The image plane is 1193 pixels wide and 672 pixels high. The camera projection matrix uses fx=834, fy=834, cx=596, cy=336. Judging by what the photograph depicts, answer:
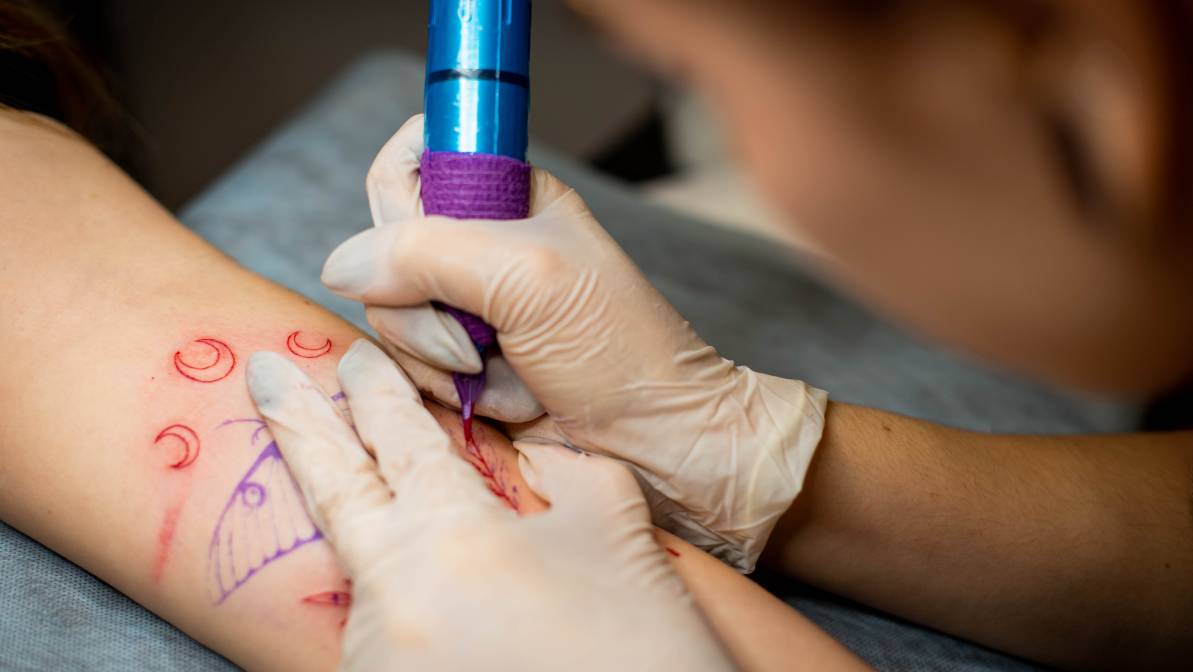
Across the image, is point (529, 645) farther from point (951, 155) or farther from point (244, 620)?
point (951, 155)

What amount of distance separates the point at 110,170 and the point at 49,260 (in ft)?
0.81

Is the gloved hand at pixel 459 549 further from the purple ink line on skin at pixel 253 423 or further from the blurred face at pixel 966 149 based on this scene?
the blurred face at pixel 966 149

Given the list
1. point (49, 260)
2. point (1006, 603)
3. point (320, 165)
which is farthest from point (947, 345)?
point (320, 165)

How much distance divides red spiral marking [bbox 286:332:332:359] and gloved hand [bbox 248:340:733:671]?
0.23 feet

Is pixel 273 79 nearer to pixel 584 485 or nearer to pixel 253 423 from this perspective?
pixel 253 423

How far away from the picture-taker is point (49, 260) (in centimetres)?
125

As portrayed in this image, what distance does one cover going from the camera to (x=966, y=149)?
45cm

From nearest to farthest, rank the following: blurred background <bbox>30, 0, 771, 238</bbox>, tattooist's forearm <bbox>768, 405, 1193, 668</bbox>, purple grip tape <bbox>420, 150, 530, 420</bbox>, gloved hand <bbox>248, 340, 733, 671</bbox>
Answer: gloved hand <bbox>248, 340, 733, 671</bbox>, purple grip tape <bbox>420, 150, 530, 420</bbox>, tattooist's forearm <bbox>768, 405, 1193, 668</bbox>, blurred background <bbox>30, 0, 771, 238</bbox>

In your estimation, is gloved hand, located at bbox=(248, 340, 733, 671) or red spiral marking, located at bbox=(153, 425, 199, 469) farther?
red spiral marking, located at bbox=(153, 425, 199, 469)

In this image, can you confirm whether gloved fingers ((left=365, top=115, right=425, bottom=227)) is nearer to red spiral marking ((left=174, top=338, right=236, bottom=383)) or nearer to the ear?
red spiral marking ((left=174, top=338, right=236, bottom=383))

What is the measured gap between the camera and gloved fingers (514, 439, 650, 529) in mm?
1111

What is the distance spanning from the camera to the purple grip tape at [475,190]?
106 cm

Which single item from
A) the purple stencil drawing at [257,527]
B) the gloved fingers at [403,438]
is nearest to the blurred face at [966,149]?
the gloved fingers at [403,438]

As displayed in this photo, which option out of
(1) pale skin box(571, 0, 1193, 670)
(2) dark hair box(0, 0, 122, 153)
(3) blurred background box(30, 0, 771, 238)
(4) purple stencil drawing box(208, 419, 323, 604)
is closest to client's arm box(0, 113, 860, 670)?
(4) purple stencil drawing box(208, 419, 323, 604)
